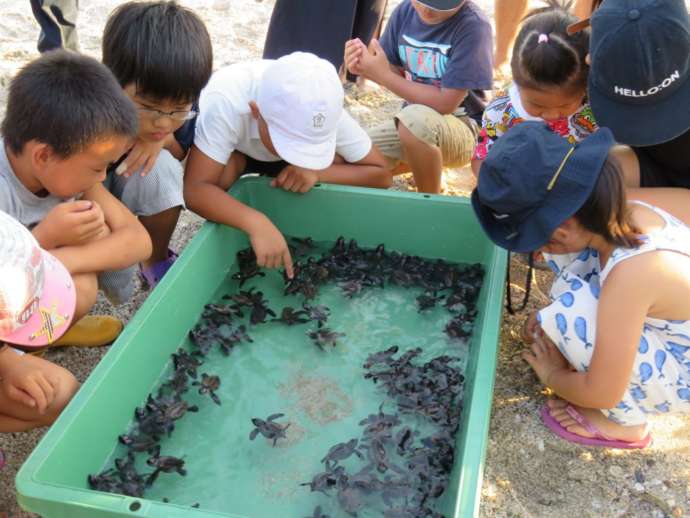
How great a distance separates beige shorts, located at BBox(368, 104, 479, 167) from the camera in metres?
2.88

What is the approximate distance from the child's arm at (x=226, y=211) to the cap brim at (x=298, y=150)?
0.27m

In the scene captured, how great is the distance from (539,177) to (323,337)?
90 cm

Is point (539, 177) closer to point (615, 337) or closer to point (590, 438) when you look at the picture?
point (615, 337)

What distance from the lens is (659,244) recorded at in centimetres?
177

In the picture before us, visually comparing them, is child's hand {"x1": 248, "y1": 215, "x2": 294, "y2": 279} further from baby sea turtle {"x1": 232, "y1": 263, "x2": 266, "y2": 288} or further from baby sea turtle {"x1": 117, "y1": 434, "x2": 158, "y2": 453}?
baby sea turtle {"x1": 117, "y1": 434, "x2": 158, "y2": 453}

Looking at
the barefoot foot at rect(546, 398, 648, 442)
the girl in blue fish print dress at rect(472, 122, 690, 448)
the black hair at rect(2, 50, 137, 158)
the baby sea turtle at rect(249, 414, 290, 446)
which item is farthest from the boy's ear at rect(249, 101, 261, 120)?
the barefoot foot at rect(546, 398, 648, 442)

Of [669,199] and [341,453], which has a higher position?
[669,199]

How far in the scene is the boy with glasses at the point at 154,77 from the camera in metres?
2.08

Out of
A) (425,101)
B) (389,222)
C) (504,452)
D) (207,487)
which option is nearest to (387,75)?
(425,101)

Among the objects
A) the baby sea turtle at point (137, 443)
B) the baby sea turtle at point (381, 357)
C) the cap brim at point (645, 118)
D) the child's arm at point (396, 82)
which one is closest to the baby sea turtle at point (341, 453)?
the baby sea turtle at point (381, 357)

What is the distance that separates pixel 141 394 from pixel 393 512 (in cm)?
78

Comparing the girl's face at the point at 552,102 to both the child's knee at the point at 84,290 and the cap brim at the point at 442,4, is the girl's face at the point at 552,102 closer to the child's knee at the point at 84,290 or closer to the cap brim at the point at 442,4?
the cap brim at the point at 442,4

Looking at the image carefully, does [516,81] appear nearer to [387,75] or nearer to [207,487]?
[387,75]

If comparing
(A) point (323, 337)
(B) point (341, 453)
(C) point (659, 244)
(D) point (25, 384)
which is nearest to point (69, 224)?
(D) point (25, 384)
